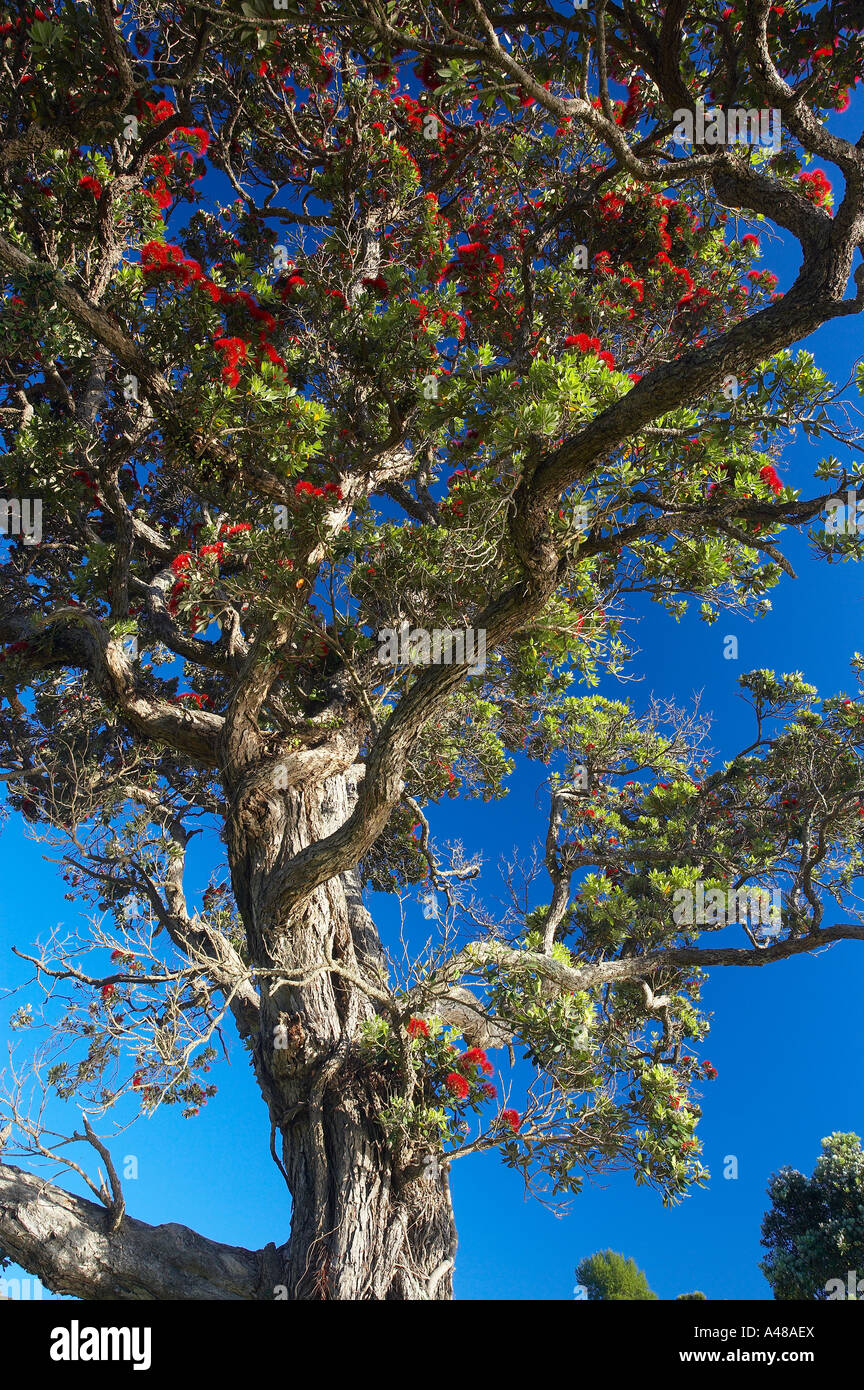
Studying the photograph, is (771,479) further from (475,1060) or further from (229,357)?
(475,1060)

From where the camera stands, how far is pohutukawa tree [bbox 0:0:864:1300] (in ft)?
16.7

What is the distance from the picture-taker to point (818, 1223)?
12500 mm

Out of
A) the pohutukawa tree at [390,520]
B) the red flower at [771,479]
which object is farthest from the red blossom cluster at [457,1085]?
the red flower at [771,479]

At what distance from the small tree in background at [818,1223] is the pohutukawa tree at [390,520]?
19.8ft

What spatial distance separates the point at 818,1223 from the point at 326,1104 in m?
10.7

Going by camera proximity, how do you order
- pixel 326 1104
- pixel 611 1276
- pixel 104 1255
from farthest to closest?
pixel 611 1276 < pixel 326 1104 < pixel 104 1255

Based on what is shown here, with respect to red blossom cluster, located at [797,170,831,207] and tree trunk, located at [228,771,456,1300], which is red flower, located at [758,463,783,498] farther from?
tree trunk, located at [228,771,456,1300]

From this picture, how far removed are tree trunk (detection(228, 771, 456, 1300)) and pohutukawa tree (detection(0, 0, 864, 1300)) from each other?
3cm

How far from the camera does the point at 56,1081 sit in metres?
8.47

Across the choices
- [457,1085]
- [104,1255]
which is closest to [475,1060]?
[457,1085]

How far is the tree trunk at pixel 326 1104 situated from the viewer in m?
5.68

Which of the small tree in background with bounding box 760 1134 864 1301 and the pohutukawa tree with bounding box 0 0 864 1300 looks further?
the small tree in background with bounding box 760 1134 864 1301

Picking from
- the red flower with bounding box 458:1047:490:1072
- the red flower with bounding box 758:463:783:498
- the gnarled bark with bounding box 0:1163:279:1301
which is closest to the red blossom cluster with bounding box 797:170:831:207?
the red flower with bounding box 758:463:783:498

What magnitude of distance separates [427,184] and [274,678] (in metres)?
6.07
